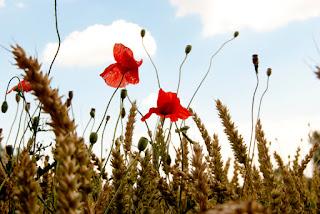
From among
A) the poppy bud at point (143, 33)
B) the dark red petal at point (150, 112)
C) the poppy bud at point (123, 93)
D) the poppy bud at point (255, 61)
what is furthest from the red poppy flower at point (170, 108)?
the poppy bud at point (143, 33)

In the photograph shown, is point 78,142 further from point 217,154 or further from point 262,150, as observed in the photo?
point 217,154

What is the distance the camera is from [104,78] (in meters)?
2.72

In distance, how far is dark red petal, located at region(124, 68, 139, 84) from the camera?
2568 mm

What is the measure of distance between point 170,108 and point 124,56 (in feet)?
1.41

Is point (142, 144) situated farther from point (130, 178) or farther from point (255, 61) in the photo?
point (255, 61)

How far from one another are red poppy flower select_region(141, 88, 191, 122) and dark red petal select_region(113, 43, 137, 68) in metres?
0.26

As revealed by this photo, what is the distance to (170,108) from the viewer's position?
2402 millimetres

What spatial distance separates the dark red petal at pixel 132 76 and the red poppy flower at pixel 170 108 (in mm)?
215

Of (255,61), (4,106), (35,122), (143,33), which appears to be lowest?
(35,122)

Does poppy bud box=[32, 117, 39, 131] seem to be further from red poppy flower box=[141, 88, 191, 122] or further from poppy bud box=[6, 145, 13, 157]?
red poppy flower box=[141, 88, 191, 122]

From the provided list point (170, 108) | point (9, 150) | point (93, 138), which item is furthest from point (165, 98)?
point (9, 150)

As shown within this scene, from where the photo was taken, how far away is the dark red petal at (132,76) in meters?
2.57

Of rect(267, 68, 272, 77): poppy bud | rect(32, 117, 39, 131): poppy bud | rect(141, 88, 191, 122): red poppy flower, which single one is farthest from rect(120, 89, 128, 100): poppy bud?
rect(267, 68, 272, 77): poppy bud

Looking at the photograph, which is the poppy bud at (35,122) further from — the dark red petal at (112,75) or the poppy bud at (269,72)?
the poppy bud at (269,72)
